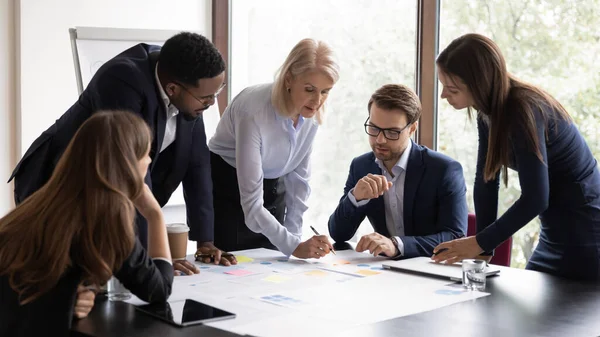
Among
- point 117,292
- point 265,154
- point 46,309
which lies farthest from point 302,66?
point 46,309

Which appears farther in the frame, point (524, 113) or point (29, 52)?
point (29, 52)

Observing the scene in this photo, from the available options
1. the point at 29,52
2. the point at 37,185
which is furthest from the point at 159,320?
the point at 29,52

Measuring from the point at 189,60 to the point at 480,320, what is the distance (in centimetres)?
108

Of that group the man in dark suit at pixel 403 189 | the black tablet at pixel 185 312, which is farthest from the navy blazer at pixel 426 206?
the black tablet at pixel 185 312

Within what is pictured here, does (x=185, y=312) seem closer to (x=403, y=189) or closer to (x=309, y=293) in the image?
(x=309, y=293)

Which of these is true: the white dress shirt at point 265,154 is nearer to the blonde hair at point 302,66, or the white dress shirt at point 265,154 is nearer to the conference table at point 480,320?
the blonde hair at point 302,66

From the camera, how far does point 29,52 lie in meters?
4.16

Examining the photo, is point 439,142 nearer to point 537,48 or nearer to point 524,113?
Result: point 537,48

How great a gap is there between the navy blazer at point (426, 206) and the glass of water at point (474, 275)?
1.71 feet

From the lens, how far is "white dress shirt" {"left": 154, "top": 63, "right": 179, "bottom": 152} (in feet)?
7.29

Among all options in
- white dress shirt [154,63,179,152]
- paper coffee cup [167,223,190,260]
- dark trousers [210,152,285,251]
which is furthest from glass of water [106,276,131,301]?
dark trousers [210,152,285,251]

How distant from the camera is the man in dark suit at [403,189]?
2654mm

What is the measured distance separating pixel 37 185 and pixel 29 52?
2.30 meters

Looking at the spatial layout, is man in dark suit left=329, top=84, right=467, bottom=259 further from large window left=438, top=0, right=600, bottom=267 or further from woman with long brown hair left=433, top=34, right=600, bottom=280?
large window left=438, top=0, right=600, bottom=267
